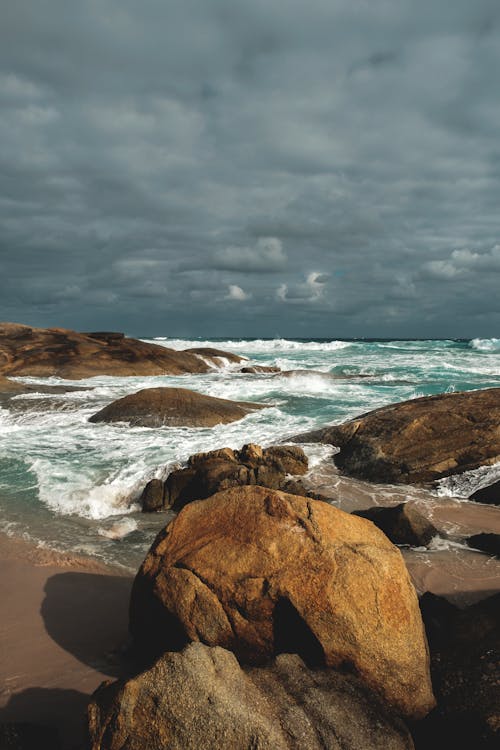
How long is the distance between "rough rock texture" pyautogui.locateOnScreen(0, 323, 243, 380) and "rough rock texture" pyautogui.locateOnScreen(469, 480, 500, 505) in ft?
71.6

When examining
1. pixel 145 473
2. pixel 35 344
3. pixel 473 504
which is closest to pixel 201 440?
pixel 145 473

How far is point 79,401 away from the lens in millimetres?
17906

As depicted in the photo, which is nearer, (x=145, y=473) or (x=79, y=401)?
(x=145, y=473)

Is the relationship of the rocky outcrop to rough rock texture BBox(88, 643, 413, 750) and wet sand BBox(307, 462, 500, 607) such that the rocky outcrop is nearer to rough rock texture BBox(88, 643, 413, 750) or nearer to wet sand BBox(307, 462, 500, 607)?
wet sand BBox(307, 462, 500, 607)

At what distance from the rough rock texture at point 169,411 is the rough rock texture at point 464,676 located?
9.95 meters

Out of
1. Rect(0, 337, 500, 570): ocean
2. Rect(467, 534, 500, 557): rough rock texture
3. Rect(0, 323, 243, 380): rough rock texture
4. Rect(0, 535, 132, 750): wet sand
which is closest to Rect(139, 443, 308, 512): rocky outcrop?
Rect(0, 337, 500, 570): ocean

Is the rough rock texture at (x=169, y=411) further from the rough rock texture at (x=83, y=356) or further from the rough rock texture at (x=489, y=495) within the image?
the rough rock texture at (x=83, y=356)

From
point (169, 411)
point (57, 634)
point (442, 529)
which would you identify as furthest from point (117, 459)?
point (442, 529)

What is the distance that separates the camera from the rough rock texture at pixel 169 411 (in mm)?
13820

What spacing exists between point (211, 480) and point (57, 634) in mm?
3954

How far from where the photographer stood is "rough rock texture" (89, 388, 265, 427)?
13.8m

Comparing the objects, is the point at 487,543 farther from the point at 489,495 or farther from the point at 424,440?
the point at 424,440

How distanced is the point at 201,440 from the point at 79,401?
304 inches

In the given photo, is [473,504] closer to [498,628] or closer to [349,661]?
[498,628]
